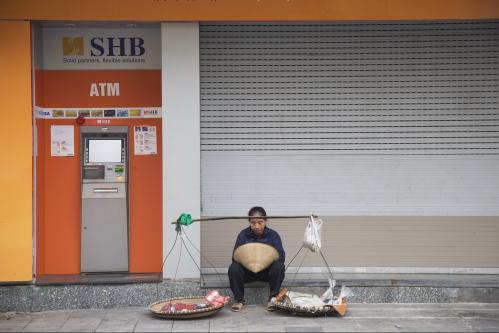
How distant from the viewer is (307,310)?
27.4 feet

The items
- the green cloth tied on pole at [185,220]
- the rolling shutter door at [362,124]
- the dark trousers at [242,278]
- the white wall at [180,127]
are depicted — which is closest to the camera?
the green cloth tied on pole at [185,220]

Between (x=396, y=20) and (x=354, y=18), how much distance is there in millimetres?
613

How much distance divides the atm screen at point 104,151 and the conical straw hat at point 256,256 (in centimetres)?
215

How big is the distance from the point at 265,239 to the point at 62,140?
2982 millimetres

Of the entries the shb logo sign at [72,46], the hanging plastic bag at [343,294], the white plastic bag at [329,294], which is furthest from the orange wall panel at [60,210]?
the hanging plastic bag at [343,294]

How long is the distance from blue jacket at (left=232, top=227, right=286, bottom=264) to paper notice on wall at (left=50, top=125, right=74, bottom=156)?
2536 mm

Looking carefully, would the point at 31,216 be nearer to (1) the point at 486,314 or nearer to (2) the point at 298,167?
(2) the point at 298,167

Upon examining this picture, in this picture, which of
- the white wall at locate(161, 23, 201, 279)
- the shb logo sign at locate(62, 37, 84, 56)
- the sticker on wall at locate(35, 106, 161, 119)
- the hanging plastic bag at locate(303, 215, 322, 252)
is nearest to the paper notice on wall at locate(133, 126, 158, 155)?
the sticker on wall at locate(35, 106, 161, 119)

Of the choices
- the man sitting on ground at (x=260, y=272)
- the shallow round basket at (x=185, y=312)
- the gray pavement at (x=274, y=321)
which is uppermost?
the man sitting on ground at (x=260, y=272)

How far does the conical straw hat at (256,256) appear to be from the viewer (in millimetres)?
8711

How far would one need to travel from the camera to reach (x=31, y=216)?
902cm

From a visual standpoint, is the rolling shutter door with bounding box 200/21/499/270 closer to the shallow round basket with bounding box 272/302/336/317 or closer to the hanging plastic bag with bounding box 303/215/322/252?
the hanging plastic bag with bounding box 303/215/322/252

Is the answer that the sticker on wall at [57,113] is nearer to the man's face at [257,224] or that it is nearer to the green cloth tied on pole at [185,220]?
the green cloth tied on pole at [185,220]

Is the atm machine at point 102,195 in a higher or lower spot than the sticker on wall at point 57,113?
lower
